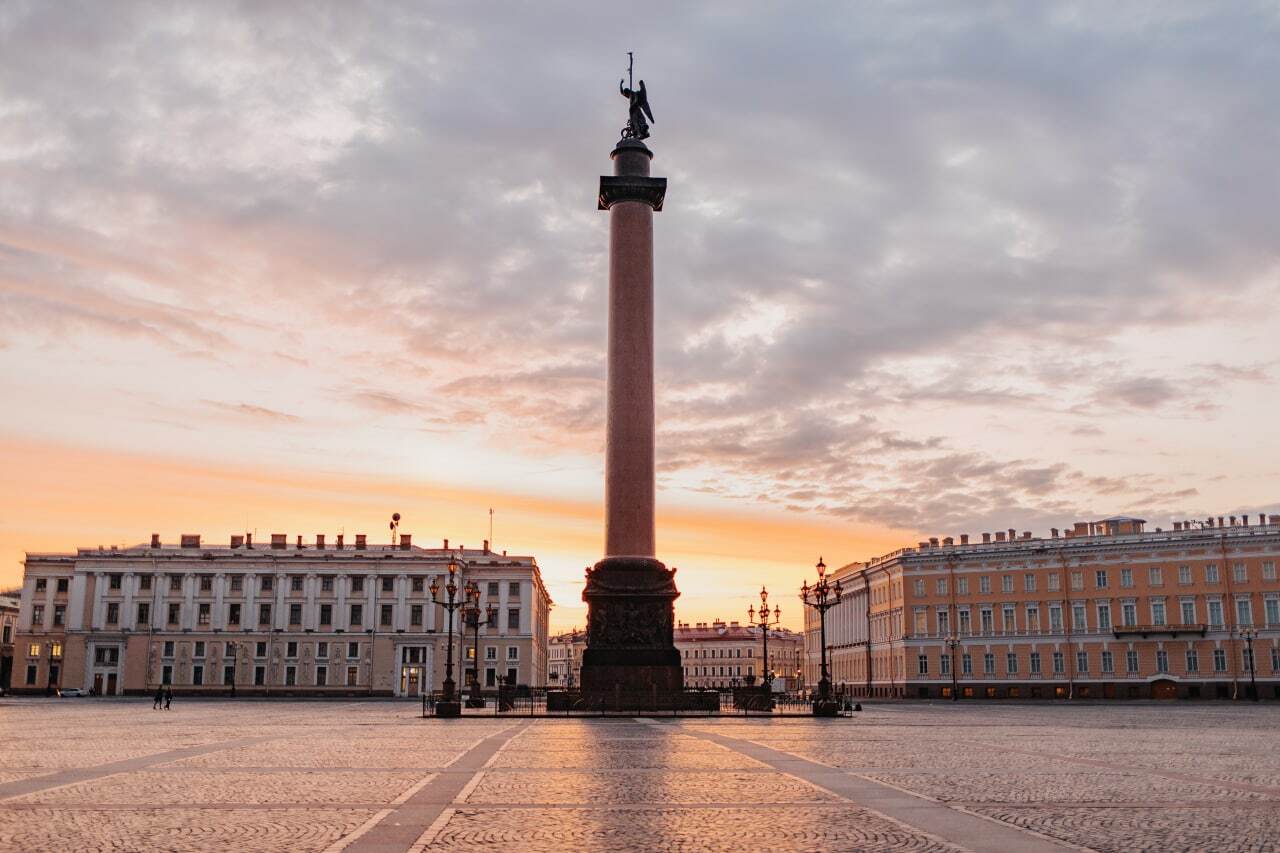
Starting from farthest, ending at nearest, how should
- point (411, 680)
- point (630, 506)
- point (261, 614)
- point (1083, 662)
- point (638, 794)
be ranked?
point (261, 614) → point (411, 680) → point (1083, 662) → point (630, 506) → point (638, 794)

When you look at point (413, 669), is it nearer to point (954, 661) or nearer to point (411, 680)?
point (411, 680)

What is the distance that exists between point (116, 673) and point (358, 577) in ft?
82.1

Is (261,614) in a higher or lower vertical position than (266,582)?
lower

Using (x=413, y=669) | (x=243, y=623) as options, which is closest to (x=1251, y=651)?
(x=413, y=669)

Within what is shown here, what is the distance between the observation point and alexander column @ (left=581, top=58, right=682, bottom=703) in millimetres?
43906

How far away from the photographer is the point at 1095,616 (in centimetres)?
9975

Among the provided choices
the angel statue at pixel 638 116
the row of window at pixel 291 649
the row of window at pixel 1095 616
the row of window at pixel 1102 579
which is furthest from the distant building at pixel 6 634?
the angel statue at pixel 638 116

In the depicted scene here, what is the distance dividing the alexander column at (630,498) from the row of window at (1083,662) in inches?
2423

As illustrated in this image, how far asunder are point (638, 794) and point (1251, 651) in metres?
88.0

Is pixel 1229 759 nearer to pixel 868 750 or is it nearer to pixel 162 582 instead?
pixel 868 750

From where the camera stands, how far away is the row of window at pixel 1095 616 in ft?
306

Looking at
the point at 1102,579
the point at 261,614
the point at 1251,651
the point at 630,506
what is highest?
the point at 1102,579

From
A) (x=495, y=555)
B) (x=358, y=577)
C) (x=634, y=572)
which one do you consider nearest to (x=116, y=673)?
(x=358, y=577)

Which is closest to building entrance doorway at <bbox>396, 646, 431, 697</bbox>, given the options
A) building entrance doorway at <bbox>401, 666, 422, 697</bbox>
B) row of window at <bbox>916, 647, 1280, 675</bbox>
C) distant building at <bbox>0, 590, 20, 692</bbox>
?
building entrance doorway at <bbox>401, 666, 422, 697</bbox>
